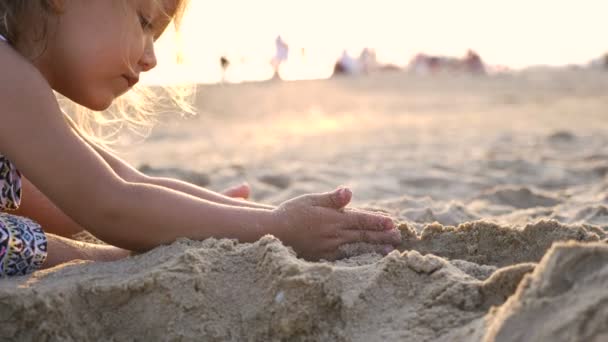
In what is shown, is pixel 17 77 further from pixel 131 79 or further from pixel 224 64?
pixel 224 64

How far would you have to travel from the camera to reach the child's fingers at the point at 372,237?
194cm

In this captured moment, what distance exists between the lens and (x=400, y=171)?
4.72m

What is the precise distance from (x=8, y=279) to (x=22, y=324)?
235 millimetres

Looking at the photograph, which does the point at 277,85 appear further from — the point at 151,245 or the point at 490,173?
the point at 151,245

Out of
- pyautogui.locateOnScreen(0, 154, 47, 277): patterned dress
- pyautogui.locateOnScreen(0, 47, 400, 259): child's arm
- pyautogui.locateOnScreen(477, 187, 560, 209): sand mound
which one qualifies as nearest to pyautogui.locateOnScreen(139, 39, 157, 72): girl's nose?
pyautogui.locateOnScreen(0, 47, 400, 259): child's arm

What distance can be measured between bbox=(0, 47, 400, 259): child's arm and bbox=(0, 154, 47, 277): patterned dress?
16cm

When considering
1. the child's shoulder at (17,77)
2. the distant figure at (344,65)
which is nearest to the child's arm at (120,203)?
the child's shoulder at (17,77)

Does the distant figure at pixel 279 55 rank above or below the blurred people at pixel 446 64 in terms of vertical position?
above

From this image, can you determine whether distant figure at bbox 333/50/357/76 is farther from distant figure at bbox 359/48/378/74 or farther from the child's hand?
the child's hand

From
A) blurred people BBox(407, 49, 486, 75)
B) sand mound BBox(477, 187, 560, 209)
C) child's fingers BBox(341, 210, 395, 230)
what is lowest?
blurred people BBox(407, 49, 486, 75)

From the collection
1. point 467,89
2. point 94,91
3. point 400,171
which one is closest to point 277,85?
point 467,89

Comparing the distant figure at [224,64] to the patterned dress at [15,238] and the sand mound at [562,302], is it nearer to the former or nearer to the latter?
the patterned dress at [15,238]

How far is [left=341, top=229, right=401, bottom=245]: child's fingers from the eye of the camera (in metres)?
1.94

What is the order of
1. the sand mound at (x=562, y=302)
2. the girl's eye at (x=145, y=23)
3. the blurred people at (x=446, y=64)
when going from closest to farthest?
1. the sand mound at (x=562, y=302)
2. the girl's eye at (x=145, y=23)
3. the blurred people at (x=446, y=64)
